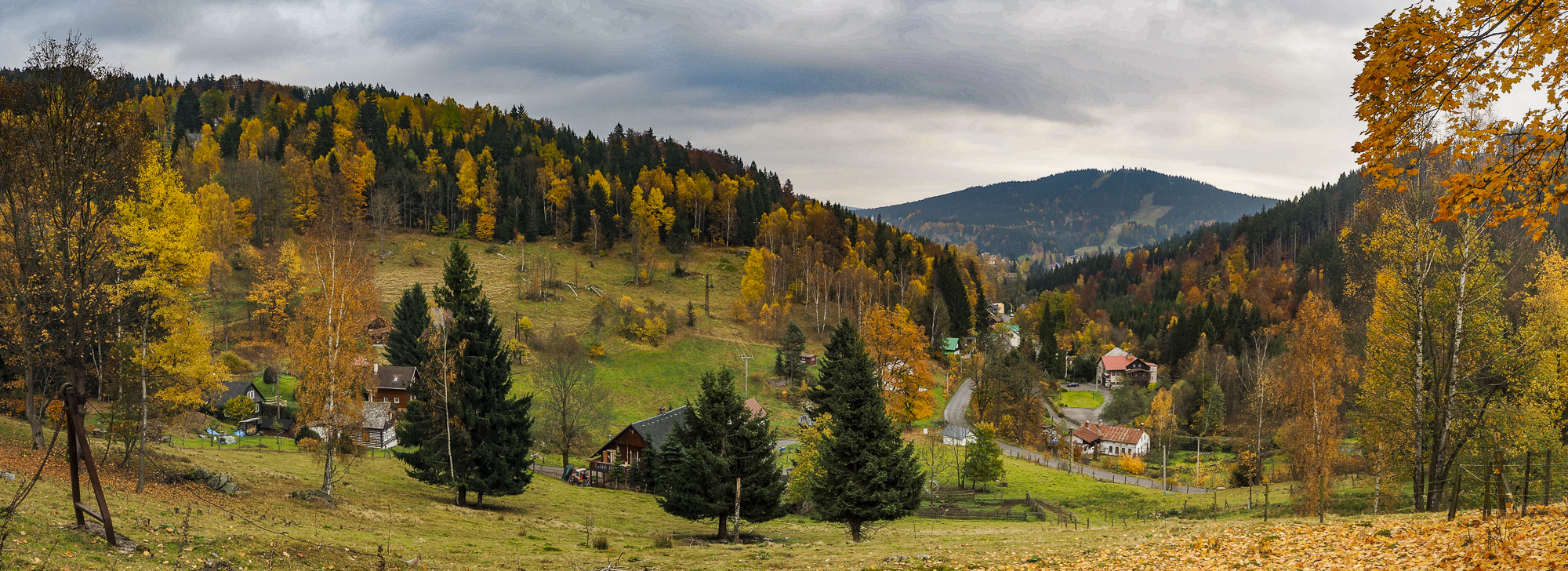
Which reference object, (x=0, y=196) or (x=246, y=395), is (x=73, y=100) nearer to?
(x=0, y=196)

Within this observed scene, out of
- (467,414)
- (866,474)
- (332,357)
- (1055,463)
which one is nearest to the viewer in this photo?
(866,474)

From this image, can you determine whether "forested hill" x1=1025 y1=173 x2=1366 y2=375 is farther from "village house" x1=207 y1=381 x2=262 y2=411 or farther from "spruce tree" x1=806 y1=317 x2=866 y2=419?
"village house" x1=207 y1=381 x2=262 y2=411

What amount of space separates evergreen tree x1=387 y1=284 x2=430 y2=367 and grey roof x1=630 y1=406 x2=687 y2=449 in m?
23.1

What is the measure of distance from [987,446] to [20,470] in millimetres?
40615

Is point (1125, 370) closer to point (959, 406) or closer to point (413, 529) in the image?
point (959, 406)

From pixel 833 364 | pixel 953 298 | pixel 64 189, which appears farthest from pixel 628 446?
pixel 953 298

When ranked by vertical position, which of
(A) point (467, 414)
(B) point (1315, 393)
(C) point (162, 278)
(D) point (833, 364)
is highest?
(C) point (162, 278)

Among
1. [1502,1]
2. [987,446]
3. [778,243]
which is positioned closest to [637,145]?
[778,243]

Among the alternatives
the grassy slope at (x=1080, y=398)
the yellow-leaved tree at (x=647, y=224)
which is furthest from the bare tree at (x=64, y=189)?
the grassy slope at (x=1080, y=398)

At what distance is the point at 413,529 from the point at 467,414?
291 inches

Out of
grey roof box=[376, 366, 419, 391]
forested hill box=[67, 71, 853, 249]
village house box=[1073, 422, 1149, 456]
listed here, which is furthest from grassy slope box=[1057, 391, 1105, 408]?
grey roof box=[376, 366, 419, 391]

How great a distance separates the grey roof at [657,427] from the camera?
44.3m

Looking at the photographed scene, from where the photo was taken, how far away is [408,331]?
5978cm

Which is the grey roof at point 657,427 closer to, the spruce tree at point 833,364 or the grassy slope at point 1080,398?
the spruce tree at point 833,364
